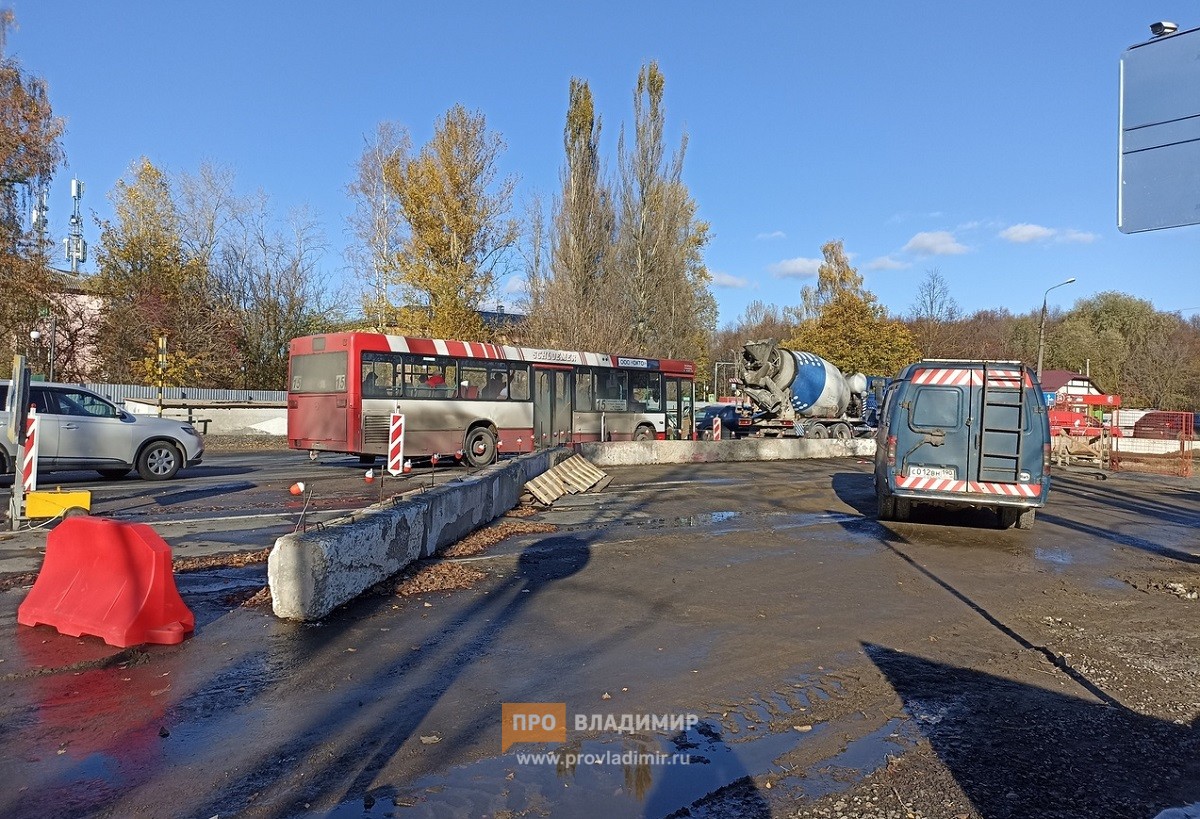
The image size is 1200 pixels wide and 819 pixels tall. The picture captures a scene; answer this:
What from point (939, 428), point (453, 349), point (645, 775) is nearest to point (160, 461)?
point (453, 349)

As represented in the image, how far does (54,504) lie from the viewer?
920 cm

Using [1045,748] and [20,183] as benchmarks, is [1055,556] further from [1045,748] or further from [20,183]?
[20,183]

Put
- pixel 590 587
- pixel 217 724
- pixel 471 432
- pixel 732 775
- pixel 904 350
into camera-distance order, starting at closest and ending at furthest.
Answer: pixel 732 775 < pixel 217 724 < pixel 590 587 < pixel 471 432 < pixel 904 350

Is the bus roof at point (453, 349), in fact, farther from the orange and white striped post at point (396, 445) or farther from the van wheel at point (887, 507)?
the van wheel at point (887, 507)

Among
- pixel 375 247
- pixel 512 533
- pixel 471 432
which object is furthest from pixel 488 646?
pixel 375 247

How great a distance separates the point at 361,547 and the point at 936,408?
26.4ft

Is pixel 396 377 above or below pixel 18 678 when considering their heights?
above

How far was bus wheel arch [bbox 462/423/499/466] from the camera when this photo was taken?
774 inches

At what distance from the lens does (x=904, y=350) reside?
44.0 metres

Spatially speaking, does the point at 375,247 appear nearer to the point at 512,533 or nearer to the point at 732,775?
the point at 512,533

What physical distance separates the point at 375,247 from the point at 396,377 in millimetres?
20151

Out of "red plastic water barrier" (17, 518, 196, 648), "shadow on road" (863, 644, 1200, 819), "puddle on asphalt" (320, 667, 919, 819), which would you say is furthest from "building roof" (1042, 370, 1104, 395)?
"red plastic water barrier" (17, 518, 196, 648)

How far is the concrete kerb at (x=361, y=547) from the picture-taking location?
20.1ft

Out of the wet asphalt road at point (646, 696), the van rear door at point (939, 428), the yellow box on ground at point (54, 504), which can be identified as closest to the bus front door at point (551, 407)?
the van rear door at point (939, 428)
